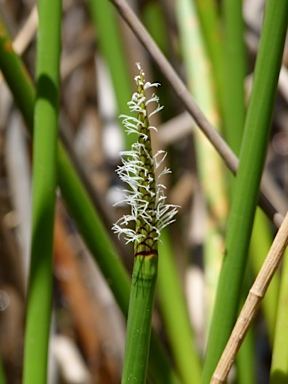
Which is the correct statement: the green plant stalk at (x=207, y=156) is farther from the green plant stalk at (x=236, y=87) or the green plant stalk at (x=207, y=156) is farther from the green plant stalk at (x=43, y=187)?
the green plant stalk at (x=43, y=187)

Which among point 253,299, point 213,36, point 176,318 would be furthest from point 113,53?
point 253,299

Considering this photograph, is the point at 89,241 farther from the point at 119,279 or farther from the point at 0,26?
the point at 0,26

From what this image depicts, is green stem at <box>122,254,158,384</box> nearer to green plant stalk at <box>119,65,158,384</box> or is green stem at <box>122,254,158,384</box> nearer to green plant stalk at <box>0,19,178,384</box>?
green plant stalk at <box>119,65,158,384</box>

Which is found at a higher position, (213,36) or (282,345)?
(213,36)

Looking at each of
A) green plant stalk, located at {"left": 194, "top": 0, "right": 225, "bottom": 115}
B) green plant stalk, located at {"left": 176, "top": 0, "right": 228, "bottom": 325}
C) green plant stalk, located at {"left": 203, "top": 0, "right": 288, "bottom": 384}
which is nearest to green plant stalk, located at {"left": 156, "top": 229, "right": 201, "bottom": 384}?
green plant stalk, located at {"left": 176, "top": 0, "right": 228, "bottom": 325}

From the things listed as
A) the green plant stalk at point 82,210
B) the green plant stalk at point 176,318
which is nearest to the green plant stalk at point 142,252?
the green plant stalk at point 82,210

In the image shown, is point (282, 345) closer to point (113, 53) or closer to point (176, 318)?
point (176, 318)

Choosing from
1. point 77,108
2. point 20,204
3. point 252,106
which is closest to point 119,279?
point 252,106
